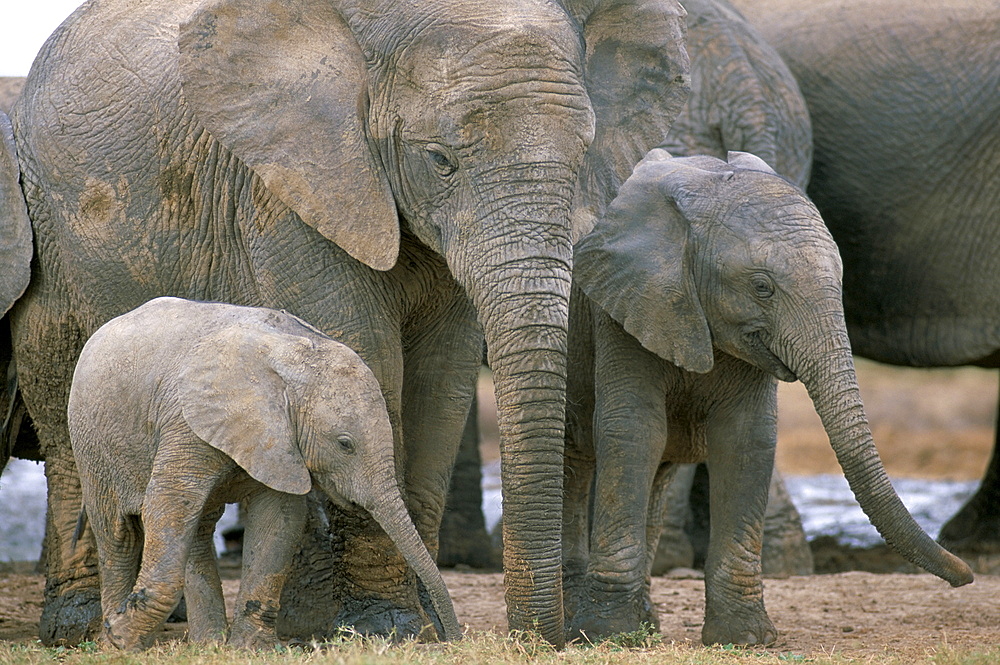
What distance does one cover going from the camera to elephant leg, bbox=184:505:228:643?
577 centimetres

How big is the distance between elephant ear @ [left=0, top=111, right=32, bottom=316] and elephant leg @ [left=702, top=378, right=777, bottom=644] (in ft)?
9.65

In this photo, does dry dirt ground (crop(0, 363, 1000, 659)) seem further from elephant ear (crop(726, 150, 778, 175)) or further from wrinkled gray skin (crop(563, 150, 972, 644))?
elephant ear (crop(726, 150, 778, 175))

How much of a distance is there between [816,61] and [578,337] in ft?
11.8

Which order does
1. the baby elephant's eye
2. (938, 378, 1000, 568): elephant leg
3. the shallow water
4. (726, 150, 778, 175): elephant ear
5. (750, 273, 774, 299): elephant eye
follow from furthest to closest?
1. the shallow water
2. (938, 378, 1000, 568): elephant leg
3. (726, 150, 778, 175): elephant ear
4. (750, 273, 774, 299): elephant eye
5. the baby elephant's eye

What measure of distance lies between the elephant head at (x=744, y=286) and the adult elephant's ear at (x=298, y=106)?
116cm

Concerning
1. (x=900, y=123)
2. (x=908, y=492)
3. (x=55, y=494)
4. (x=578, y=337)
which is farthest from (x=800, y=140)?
(x=908, y=492)

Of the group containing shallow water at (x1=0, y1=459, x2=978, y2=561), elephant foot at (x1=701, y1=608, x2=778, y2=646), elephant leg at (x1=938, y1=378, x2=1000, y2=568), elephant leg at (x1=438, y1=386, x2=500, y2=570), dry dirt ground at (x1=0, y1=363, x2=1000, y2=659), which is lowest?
shallow water at (x1=0, y1=459, x2=978, y2=561)

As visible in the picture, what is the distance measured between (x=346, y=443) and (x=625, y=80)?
1961 mm

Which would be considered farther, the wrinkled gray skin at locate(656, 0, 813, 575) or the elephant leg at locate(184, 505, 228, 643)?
the wrinkled gray skin at locate(656, 0, 813, 575)

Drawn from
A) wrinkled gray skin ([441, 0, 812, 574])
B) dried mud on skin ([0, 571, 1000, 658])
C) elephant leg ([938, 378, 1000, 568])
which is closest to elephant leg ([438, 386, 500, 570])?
dried mud on skin ([0, 571, 1000, 658])

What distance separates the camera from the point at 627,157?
656 cm

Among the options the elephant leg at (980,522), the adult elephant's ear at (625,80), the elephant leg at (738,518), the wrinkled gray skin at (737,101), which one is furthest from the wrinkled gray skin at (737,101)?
the elephant leg at (980,522)

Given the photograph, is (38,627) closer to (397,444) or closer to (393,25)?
(397,444)

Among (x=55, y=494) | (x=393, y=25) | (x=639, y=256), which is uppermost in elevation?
(x=393, y=25)
